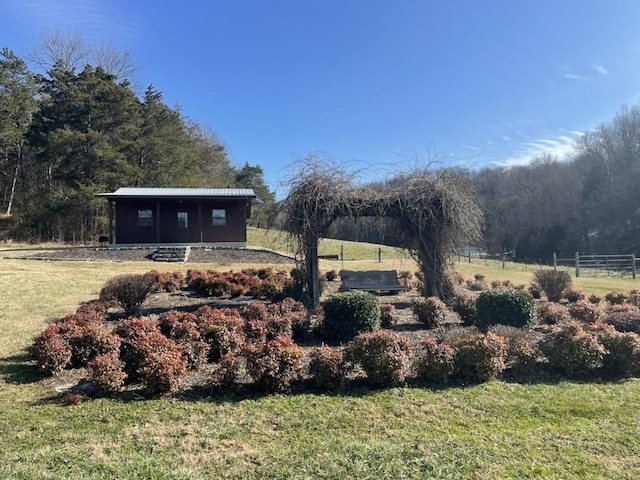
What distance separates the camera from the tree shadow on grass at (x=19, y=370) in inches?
199

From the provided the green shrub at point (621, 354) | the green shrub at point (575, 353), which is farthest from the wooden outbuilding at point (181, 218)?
the green shrub at point (621, 354)

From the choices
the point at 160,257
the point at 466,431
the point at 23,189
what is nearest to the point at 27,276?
the point at 160,257

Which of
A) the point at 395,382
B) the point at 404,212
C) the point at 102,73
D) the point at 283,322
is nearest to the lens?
the point at 395,382

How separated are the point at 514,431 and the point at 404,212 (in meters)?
6.94

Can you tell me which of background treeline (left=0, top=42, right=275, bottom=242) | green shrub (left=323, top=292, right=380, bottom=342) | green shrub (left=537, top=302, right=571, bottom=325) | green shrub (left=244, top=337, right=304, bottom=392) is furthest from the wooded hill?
green shrub (left=244, top=337, right=304, bottom=392)

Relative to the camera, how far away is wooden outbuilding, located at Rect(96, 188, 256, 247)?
80.0 ft

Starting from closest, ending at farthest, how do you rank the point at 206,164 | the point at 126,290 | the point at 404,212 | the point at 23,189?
the point at 126,290
the point at 404,212
the point at 23,189
the point at 206,164

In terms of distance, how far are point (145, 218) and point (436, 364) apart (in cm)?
2299

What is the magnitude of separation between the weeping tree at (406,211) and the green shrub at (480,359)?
481cm

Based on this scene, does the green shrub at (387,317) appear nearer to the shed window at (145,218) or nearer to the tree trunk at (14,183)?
the shed window at (145,218)

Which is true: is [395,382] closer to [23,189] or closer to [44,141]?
[44,141]

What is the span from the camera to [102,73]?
33.4m

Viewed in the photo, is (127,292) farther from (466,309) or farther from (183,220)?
(183,220)

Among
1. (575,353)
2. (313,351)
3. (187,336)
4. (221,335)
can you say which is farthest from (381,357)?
(187,336)
